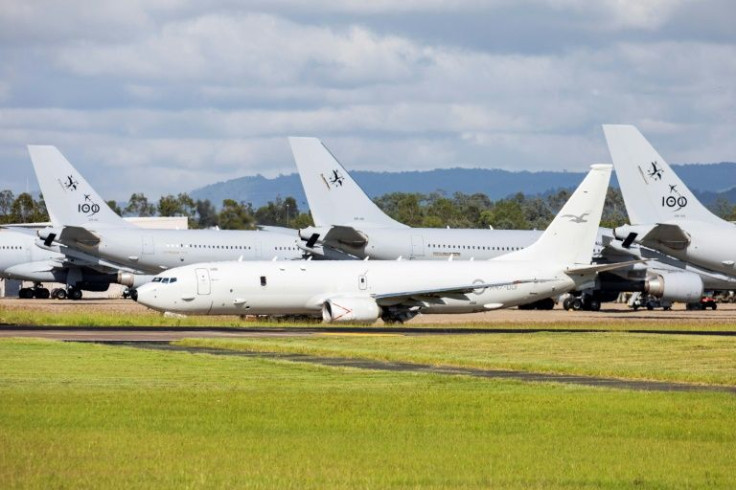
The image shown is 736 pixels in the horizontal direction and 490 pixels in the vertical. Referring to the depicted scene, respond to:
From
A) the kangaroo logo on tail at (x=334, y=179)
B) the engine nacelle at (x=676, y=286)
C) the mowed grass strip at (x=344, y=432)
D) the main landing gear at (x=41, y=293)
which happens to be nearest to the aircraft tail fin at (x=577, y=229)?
the engine nacelle at (x=676, y=286)

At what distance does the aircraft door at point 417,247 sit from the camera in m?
95.4

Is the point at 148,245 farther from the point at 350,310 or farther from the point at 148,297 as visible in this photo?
the point at 350,310

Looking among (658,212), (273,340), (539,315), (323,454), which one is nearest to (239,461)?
(323,454)

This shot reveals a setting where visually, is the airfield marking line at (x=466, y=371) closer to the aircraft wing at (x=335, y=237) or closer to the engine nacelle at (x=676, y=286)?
the aircraft wing at (x=335, y=237)

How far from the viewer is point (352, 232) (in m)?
93.8

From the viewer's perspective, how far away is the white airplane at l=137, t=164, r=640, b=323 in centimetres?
6362

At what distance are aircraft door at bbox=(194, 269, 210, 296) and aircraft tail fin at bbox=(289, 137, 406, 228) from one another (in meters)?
31.8

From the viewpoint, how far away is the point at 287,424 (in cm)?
2439

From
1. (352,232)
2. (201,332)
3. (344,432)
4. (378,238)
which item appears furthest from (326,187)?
(344,432)

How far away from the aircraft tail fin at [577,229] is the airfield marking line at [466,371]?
2774cm

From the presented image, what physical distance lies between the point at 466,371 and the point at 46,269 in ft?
311

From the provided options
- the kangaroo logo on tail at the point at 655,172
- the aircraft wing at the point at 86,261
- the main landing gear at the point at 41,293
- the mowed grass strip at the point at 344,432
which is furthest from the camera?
the main landing gear at the point at 41,293

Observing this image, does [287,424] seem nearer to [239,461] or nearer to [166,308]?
[239,461]

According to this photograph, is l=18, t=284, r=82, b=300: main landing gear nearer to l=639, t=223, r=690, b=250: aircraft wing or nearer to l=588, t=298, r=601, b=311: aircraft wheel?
l=588, t=298, r=601, b=311: aircraft wheel
